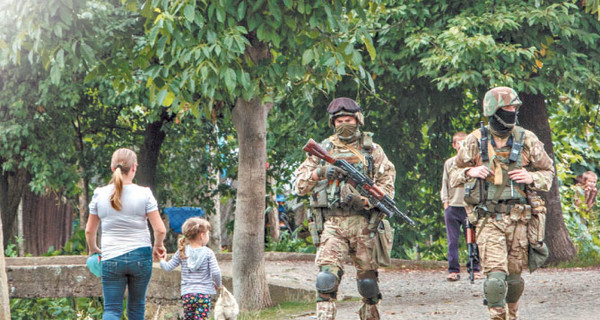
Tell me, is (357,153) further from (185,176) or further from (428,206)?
(185,176)

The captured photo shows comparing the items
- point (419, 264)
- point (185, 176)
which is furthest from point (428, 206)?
point (185, 176)

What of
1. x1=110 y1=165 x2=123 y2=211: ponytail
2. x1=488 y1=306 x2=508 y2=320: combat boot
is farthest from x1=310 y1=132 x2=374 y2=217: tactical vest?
x1=110 y1=165 x2=123 y2=211: ponytail

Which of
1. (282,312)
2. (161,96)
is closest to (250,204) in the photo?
(282,312)

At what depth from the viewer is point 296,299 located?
10180 mm

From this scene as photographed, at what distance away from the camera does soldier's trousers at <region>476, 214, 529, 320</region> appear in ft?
22.7

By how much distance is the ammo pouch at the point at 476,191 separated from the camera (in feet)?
23.2

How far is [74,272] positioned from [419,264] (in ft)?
20.9

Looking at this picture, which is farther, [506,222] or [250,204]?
[250,204]

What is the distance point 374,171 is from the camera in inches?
294

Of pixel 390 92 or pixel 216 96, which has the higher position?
pixel 390 92

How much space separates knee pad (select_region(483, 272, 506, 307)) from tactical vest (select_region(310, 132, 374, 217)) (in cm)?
120

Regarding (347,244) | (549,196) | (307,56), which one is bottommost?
(347,244)

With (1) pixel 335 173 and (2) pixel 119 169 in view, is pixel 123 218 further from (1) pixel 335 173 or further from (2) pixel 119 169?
(1) pixel 335 173

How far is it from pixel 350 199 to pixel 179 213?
12.2m
